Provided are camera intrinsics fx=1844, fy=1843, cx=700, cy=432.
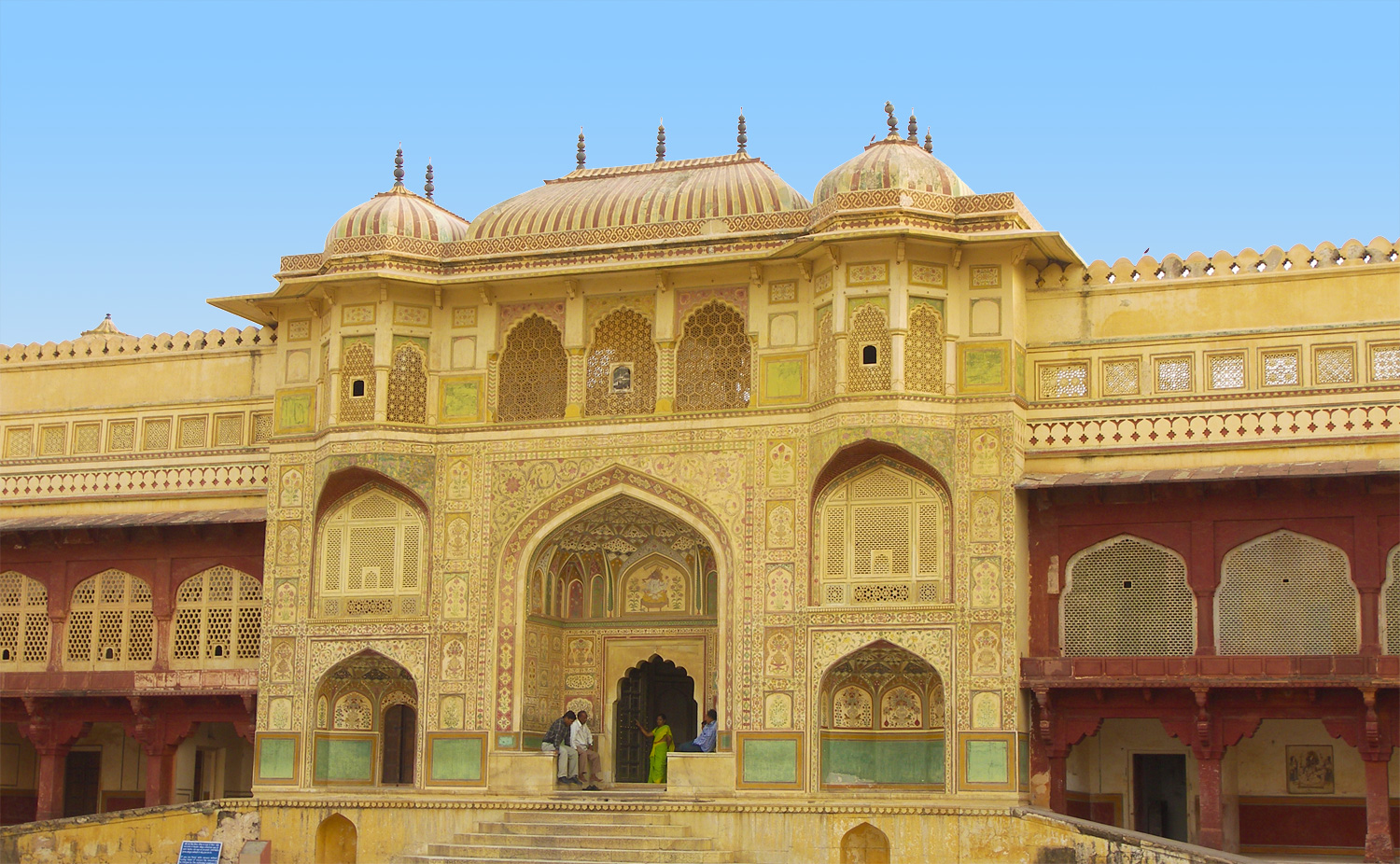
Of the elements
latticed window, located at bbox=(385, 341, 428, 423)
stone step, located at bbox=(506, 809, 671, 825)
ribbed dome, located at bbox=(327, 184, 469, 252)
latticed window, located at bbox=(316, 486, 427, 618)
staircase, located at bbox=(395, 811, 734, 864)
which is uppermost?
ribbed dome, located at bbox=(327, 184, 469, 252)

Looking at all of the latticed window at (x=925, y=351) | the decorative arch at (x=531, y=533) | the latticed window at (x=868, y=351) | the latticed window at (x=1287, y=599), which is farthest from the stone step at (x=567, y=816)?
the latticed window at (x=1287, y=599)

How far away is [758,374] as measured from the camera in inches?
706

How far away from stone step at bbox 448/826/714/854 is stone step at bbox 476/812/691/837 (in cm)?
5

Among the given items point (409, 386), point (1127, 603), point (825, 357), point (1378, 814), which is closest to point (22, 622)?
point (409, 386)

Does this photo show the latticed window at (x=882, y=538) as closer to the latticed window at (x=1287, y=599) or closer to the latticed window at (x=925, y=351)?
the latticed window at (x=925, y=351)

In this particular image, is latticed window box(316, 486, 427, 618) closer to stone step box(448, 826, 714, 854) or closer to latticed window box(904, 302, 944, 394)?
stone step box(448, 826, 714, 854)

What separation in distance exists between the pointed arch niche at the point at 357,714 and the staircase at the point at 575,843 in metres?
→ 1.95

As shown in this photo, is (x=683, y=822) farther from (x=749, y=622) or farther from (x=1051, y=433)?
(x=1051, y=433)

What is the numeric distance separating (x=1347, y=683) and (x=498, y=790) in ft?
25.8

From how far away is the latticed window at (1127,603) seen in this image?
17.0 metres

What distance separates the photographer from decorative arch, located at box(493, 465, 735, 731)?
59.0 ft

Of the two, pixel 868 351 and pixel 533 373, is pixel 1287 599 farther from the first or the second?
pixel 533 373

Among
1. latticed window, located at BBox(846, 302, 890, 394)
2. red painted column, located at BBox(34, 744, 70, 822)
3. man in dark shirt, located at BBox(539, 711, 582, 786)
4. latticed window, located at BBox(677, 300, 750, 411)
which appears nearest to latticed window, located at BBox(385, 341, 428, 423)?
latticed window, located at BBox(677, 300, 750, 411)

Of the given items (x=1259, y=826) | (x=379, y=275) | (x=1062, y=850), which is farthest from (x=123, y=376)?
(x=1259, y=826)
